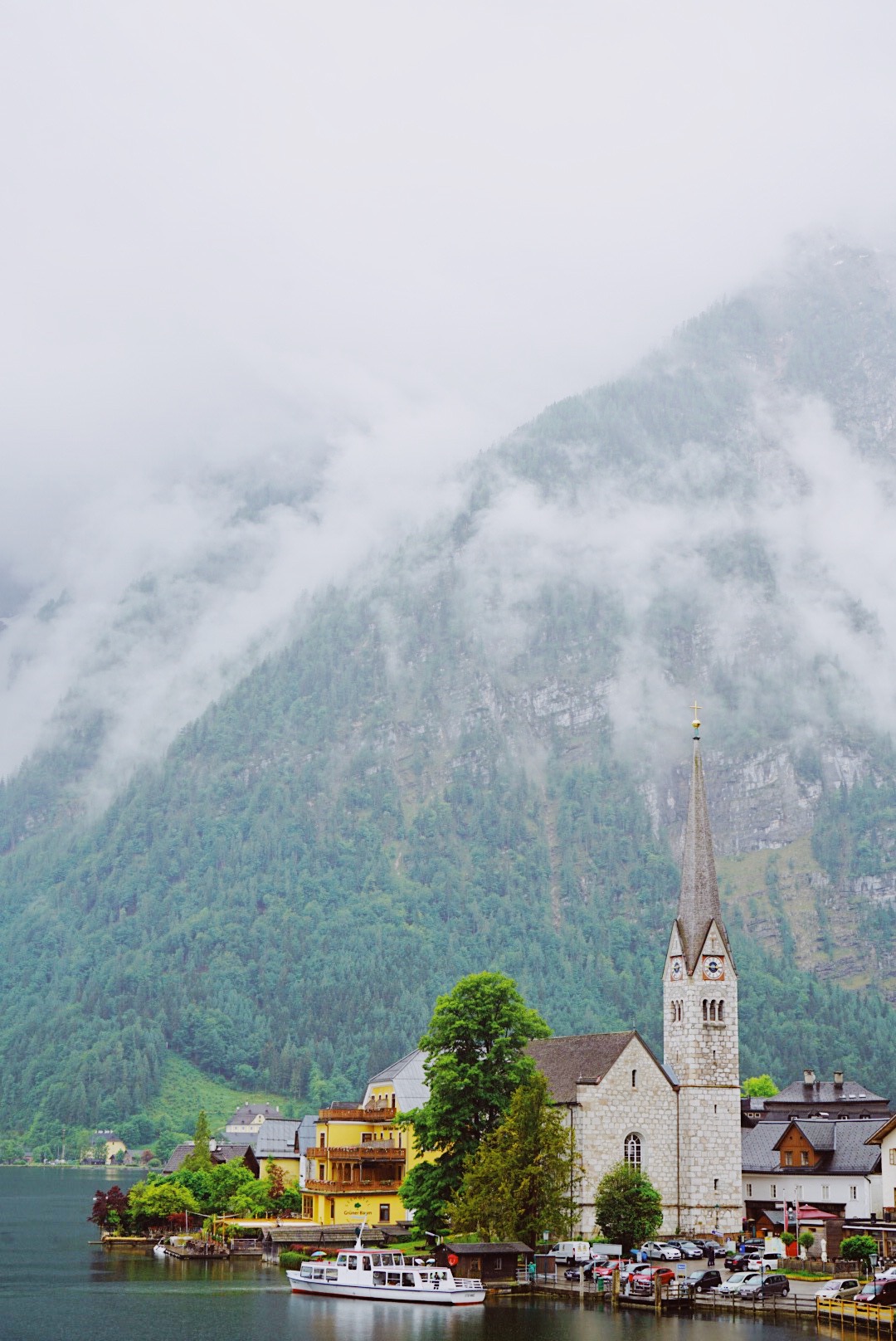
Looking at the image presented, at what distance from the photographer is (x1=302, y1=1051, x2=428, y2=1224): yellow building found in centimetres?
11350

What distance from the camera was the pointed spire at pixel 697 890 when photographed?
4355 inches

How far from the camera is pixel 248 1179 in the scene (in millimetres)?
128375

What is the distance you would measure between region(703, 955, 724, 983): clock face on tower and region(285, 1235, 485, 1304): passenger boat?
31.7 metres

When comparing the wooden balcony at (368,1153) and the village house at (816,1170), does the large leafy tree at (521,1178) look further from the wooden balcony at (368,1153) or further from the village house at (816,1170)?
the wooden balcony at (368,1153)

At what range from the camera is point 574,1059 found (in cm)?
10612

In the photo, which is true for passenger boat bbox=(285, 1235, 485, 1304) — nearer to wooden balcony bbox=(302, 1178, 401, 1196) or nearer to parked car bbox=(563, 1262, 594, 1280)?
parked car bbox=(563, 1262, 594, 1280)

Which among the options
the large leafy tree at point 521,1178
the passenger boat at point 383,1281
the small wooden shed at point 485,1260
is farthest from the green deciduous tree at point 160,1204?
the small wooden shed at point 485,1260

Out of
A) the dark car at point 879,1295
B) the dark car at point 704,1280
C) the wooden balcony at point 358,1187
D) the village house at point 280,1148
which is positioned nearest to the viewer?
the dark car at point 879,1295

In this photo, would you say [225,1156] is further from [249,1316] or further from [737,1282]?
[249,1316]

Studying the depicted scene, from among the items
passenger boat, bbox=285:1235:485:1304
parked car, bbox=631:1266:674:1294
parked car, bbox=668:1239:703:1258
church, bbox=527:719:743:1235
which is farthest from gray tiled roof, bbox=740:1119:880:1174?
passenger boat, bbox=285:1235:485:1304

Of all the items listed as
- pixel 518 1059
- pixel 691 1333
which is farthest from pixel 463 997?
pixel 691 1333

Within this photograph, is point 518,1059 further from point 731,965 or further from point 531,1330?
point 531,1330

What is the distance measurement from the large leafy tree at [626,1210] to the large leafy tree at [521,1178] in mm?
6453

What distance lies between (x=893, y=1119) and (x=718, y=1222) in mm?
13559
